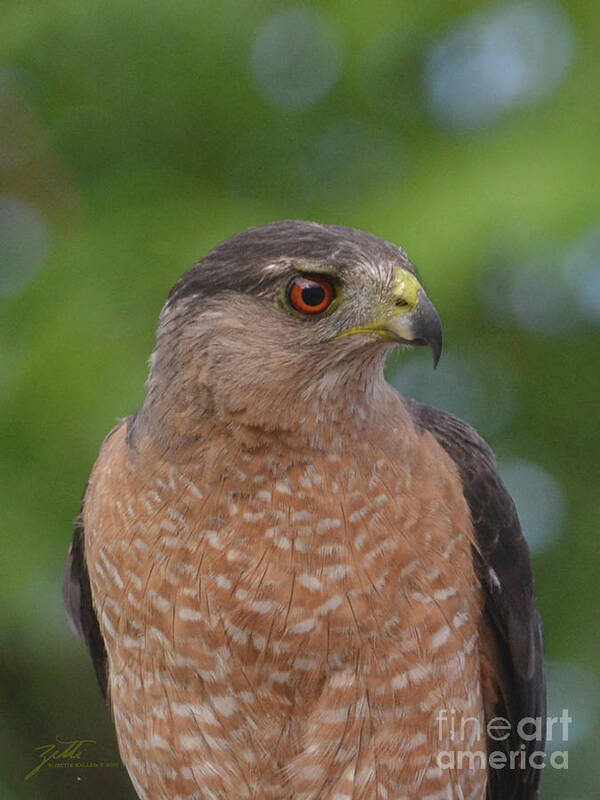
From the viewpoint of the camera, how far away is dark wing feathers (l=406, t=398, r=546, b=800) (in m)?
3.16

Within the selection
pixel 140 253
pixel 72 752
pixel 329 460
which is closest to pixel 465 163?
pixel 140 253

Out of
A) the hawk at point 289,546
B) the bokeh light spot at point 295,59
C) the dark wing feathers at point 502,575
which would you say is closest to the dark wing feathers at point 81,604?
the hawk at point 289,546

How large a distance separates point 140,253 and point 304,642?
247 centimetres

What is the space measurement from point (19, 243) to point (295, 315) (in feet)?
8.97

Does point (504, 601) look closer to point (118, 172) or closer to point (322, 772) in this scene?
point (322, 772)

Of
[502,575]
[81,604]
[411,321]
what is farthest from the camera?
[81,604]

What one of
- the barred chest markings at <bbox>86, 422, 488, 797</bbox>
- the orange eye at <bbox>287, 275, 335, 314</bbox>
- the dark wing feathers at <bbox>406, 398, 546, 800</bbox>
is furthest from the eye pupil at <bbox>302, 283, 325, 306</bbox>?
the dark wing feathers at <bbox>406, 398, 546, 800</bbox>

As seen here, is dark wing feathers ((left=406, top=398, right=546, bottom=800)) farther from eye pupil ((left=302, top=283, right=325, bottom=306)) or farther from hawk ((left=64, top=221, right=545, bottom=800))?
eye pupil ((left=302, top=283, right=325, bottom=306))

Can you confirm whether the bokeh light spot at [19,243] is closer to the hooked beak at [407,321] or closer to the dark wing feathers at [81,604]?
the dark wing feathers at [81,604]

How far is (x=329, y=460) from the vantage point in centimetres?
274

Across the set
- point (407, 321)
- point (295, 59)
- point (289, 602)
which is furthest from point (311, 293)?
point (295, 59)

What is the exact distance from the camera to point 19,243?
16.4ft

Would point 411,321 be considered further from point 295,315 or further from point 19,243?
point 19,243

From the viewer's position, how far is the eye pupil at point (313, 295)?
8.58 feet
